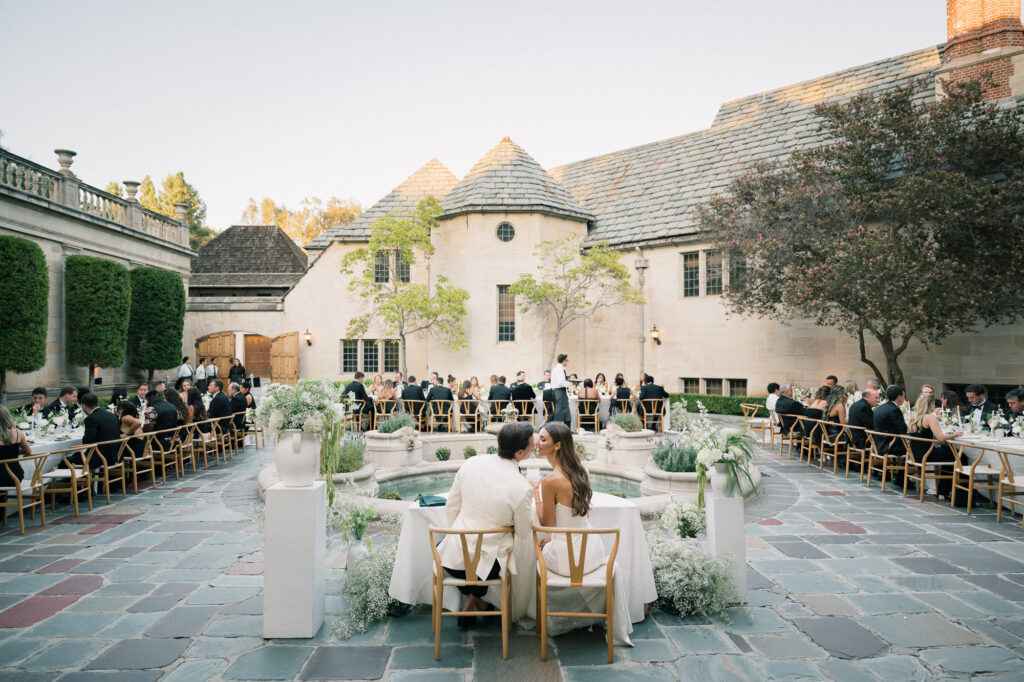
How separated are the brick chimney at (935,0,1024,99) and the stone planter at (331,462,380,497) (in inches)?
706

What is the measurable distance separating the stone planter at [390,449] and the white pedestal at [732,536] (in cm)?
662

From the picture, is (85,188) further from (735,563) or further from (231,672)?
(735,563)

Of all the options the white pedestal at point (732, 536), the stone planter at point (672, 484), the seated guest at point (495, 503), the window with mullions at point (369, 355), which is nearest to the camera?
the seated guest at point (495, 503)

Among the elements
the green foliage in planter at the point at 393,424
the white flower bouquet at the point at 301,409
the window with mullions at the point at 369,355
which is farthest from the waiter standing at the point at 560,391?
the window with mullions at the point at 369,355

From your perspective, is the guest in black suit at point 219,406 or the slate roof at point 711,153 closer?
the guest in black suit at point 219,406

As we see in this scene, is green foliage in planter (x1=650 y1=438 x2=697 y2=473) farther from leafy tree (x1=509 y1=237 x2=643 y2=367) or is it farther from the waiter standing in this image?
leafy tree (x1=509 y1=237 x2=643 y2=367)

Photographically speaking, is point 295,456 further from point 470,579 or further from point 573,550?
point 573,550

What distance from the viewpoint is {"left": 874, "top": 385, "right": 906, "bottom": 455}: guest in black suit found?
8773 millimetres

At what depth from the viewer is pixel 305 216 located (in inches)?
1992

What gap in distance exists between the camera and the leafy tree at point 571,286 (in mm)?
20688

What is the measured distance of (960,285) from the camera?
12.5m

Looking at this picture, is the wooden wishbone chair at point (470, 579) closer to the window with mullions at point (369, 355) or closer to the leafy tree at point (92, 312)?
the leafy tree at point (92, 312)

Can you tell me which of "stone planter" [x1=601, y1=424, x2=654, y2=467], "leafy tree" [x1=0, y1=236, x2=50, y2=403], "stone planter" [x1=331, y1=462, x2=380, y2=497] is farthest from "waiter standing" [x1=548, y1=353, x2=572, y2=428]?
"leafy tree" [x1=0, y1=236, x2=50, y2=403]

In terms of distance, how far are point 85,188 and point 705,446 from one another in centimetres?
2023
